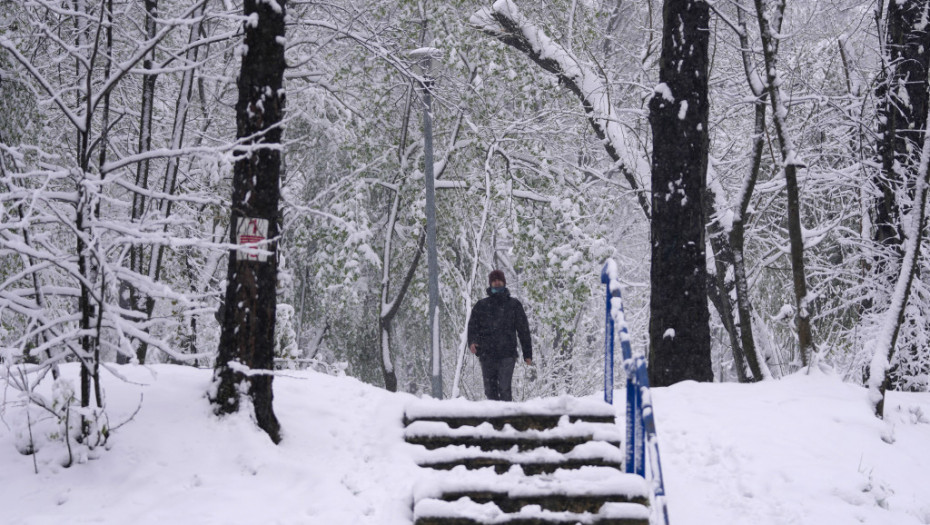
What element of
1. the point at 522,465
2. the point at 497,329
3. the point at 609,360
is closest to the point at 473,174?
the point at 497,329

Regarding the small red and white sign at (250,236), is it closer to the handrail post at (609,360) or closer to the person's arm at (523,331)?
the handrail post at (609,360)

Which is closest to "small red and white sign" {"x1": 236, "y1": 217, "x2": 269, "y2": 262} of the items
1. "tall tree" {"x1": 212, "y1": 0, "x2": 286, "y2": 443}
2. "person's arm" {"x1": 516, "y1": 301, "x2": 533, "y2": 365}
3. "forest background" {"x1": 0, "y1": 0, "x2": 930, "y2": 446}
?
"tall tree" {"x1": 212, "y1": 0, "x2": 286, "y2": 443}

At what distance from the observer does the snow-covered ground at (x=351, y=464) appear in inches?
199

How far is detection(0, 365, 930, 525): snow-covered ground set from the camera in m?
5.05

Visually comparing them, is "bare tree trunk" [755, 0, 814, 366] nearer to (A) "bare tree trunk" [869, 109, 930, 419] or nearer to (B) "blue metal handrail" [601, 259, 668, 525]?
(A) "bare tree trunk" [869, 109, 930, 419]

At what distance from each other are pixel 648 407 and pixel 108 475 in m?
3.36

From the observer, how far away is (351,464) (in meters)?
5.91

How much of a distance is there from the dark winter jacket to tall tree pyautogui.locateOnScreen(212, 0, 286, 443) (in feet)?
12.2

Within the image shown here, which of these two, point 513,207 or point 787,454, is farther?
point 513,207

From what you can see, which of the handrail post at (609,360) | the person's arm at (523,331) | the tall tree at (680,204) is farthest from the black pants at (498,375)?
the handrail post at (609,360)

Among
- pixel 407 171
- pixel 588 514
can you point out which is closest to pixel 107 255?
pixel 588 514

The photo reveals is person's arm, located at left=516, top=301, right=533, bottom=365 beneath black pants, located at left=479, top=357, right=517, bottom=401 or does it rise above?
above

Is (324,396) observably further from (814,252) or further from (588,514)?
(814,252)

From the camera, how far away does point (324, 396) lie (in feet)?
23.5
